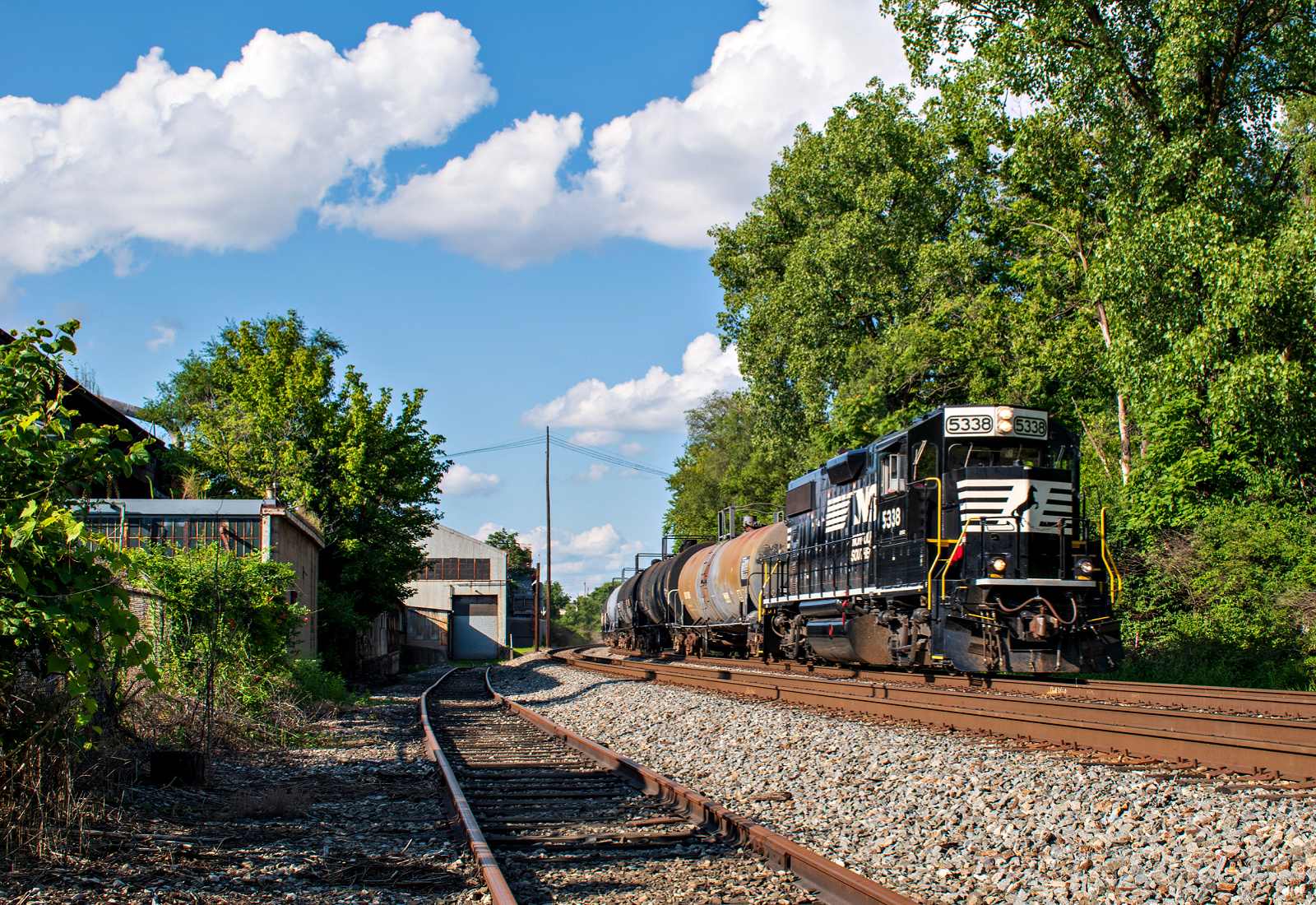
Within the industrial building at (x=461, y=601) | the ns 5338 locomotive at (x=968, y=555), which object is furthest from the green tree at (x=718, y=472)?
the ns 5338 locomotive at (x=968, y=555)

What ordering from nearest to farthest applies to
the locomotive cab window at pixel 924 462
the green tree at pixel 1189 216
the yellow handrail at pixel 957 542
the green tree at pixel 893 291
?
1. the yellow handrail at pixel 957 542
2. the locomotive cab window at pixel 924 462
3. the green tree at pixel 1189 216
4. the green tree at pixel 893 291

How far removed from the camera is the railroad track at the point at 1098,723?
688cm

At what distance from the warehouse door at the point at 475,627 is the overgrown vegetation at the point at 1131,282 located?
3039 centimetres

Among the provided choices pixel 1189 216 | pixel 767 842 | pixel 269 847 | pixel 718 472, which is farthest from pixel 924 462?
pixel 718 472

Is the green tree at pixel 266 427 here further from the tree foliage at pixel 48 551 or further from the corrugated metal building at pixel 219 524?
the tree foliage at pixel 48 551

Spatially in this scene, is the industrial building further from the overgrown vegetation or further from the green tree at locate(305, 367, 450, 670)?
the overgrown vegetation

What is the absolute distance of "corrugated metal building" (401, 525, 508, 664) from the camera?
51.4 meters

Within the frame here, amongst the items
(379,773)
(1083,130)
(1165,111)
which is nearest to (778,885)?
(379,773)

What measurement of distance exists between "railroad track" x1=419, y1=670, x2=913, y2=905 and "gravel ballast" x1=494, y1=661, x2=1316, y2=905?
0.38 m

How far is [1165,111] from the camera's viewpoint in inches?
679

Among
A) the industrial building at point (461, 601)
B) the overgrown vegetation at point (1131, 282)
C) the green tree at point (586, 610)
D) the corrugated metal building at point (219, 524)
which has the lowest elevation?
the green tree at point (586, 610)

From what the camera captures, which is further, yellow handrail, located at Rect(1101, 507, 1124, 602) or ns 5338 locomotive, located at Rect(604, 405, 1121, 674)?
yellow handrail, located at Rect(1101, 507, 1124, 602)

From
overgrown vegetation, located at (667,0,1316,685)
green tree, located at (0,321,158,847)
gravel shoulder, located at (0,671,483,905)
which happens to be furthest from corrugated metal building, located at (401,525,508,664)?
green tree, located at (0,321,158,847)

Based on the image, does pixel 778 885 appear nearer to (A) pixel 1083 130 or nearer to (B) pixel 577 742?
(B) pixel 577 742
